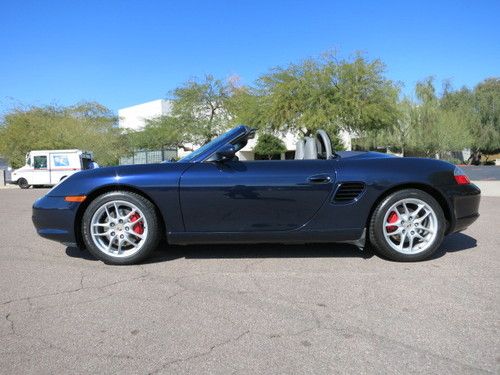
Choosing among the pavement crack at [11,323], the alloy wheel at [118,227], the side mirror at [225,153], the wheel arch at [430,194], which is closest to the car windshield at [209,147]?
the side mirror at [225,153]

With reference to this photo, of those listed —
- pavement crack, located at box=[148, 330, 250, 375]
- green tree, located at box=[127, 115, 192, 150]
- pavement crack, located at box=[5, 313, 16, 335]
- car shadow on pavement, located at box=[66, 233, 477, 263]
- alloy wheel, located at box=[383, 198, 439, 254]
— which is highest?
green tree, located at box=[127, 115, 192, 150]

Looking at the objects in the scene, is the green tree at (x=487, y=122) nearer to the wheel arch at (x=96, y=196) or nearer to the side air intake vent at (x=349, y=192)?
the side air intake vent at (x=349, y=192)

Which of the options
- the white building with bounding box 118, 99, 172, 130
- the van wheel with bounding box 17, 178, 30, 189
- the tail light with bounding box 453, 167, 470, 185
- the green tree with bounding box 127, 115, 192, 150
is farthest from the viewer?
the white building with bounding box 118, 99, 172, 130

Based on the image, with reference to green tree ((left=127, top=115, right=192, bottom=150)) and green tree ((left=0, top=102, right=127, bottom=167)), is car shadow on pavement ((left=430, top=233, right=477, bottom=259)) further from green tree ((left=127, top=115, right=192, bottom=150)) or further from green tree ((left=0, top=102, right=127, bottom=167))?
green tree ((left=127, top=115, right=192, bottom=150))

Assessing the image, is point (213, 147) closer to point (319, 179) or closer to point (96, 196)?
point (319, 179)

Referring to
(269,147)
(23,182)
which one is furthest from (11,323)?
(269,147)

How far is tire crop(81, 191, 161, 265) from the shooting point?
151 inches

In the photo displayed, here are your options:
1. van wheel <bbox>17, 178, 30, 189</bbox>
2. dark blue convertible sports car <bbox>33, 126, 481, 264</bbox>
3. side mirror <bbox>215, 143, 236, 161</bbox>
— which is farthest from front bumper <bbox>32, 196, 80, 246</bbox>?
van wheel <bbox>17, 178, 30, 189</bbox>

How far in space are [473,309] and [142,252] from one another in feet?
8.81

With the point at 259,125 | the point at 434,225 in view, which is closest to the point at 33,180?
the point at 259,125

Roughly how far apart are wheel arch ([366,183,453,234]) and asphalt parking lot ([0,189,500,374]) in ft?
1.35

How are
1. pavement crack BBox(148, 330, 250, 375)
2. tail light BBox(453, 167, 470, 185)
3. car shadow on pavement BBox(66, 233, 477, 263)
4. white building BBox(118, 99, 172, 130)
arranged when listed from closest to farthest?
pavement crack BBox(148, 330, 250, 375)
tail light BBox(453, 167, 470, 185)
car shadow on pavement BBox(66, 233, 477, 263)
white building BBox(118, 99, 172, 130)

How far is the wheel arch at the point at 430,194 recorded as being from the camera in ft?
12.8

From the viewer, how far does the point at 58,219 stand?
3857 mm
